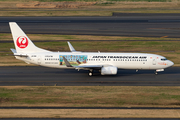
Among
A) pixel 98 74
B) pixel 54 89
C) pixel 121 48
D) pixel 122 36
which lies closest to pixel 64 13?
pixel 122 36

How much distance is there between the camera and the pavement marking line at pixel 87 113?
103 feet

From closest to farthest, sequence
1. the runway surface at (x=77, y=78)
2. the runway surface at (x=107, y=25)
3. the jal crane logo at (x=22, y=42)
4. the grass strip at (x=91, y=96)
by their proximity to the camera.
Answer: the grass strip at (x=91, y=96) → the runway surface at (x=77, y=78) → the jal crane logo at (x=22, y=42) → the runway surface at (x=107, y=25)

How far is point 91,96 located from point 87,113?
5536mm

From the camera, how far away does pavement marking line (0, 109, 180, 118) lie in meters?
31.4

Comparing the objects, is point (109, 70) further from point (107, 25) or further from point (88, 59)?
point (107, 25)

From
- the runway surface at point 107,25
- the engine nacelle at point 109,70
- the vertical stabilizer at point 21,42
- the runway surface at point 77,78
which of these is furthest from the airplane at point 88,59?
the runway surface at point 107,25

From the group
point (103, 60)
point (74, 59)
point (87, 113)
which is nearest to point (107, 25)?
point (103, 60)

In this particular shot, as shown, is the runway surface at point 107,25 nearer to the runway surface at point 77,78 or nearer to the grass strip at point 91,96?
the runway surface at point 77,78

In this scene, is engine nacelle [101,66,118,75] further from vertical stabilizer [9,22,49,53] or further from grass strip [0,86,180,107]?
vertical stabilizer [9,22,49,53]

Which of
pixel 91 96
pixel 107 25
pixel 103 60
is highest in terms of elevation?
pixel 107 25

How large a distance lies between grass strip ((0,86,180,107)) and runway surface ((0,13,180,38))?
133 feet

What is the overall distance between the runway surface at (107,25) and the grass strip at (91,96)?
40.6 metres

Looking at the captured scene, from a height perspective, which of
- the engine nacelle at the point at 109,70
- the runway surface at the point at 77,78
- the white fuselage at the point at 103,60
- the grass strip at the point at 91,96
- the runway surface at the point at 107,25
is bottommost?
the grass strip at the point at 91,96

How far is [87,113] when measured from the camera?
1273 inches
